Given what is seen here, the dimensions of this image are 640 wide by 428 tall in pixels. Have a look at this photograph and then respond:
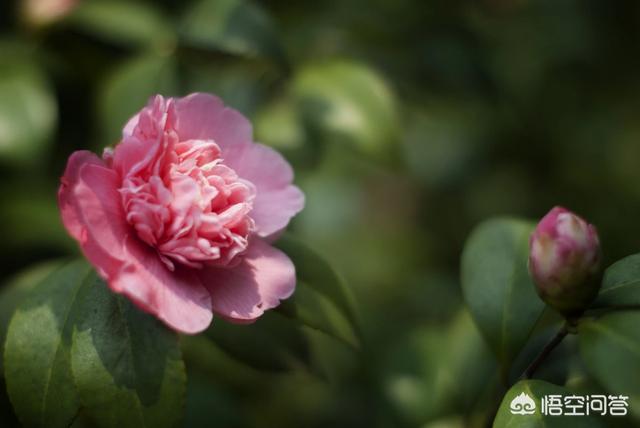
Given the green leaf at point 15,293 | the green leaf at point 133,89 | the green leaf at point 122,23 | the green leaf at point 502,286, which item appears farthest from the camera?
the green leaf at point 122,23

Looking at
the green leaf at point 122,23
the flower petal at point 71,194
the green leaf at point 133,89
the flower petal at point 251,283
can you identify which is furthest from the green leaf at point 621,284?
the green leaf at point 122,23

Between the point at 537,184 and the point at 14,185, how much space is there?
1.57 m

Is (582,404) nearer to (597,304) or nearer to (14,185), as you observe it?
(597,304)

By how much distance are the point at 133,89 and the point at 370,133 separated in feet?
1.33

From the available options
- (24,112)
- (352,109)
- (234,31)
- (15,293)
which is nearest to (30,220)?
(24,112)

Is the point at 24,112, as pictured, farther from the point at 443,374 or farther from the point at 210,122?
the point at 443,374

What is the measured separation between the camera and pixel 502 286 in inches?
40.9

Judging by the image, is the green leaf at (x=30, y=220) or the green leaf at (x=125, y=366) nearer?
the green leaf at (x=125, y=366)

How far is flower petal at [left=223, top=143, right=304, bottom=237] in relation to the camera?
937 mm

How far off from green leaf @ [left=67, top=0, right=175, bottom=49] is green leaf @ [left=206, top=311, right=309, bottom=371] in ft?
1.99

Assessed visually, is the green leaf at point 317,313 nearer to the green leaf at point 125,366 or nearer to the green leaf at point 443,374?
the green leaf at point 125,366

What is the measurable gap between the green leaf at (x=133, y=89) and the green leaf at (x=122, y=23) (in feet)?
0.37

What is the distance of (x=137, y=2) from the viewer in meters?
1.61

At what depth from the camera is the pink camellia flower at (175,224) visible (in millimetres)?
793
